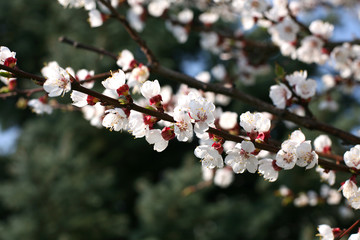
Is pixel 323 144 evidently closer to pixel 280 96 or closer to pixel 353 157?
pixel 280 96

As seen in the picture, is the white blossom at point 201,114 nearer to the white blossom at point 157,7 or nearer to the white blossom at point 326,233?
the white blossom at point 326,233

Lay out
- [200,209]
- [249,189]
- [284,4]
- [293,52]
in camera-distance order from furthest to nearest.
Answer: [249,189] → [200,209] → [293,52] → [284,4]

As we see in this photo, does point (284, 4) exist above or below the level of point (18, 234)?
below

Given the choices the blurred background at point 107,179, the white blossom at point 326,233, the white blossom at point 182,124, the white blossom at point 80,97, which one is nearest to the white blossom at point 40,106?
the white blossom at point 80,97

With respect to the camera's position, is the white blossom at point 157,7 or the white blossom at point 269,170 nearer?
the white blossom at point 269,170

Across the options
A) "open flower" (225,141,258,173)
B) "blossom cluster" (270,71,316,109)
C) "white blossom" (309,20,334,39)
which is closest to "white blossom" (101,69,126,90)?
"open flower" (225,141,258,173)

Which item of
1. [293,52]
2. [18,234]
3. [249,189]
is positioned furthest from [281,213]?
[293,52]

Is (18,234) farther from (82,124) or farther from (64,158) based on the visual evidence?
(82,124)

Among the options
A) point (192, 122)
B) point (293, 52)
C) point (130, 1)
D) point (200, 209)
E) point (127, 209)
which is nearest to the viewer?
point (192, 122)
